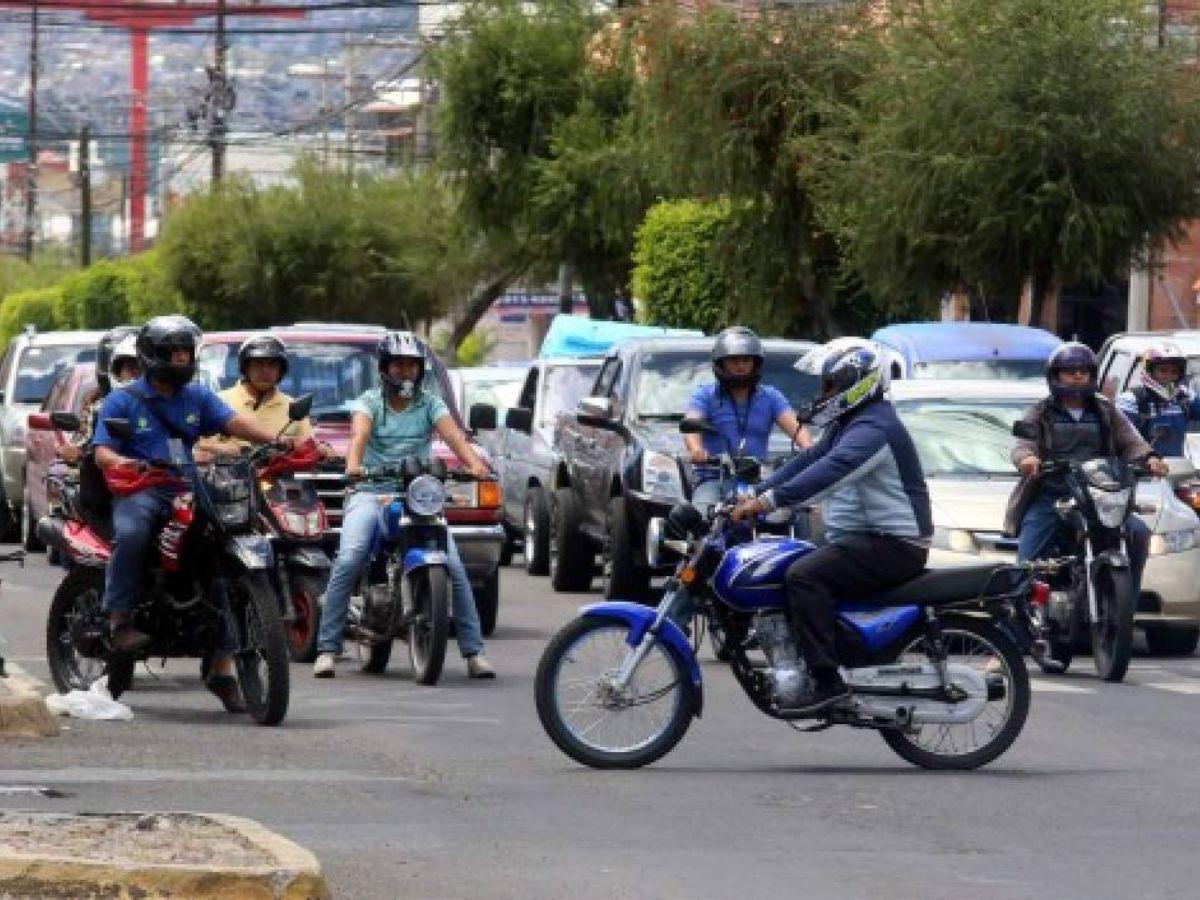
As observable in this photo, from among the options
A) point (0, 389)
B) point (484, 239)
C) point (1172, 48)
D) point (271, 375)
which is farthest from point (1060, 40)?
point (484, 239)

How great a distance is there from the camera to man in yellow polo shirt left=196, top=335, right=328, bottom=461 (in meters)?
17.2

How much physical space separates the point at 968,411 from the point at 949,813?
9.37 meters

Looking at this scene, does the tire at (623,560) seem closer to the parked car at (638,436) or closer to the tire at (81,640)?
the parked car at (638,436)

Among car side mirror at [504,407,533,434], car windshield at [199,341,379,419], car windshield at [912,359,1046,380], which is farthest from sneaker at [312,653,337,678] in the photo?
car windshield at [912,359,1046,380]

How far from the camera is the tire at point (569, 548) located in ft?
80.9

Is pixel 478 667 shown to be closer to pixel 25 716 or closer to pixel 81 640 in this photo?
pixel 81 640

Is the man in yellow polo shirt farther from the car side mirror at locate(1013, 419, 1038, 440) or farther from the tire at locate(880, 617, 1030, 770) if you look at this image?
the tire at locate(880, 617, 1030, 770)

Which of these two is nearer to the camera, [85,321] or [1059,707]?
[1059,707]

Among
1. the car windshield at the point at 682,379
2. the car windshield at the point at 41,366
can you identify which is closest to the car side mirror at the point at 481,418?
the car windshield at the point at 682,379

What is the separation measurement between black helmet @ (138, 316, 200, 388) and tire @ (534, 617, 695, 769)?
274 cm

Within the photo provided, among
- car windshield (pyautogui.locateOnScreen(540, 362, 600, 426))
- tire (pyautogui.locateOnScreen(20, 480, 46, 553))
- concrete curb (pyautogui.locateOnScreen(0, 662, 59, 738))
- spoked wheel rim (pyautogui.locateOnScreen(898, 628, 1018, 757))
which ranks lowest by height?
tire (pyautogui.locateOnScreen(20, 480, 46, 553))

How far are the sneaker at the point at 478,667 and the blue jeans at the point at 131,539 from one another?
2.60 meters

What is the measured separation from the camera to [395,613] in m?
16.5

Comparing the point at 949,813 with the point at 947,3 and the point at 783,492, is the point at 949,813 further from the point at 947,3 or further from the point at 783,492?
the point at 947,3
